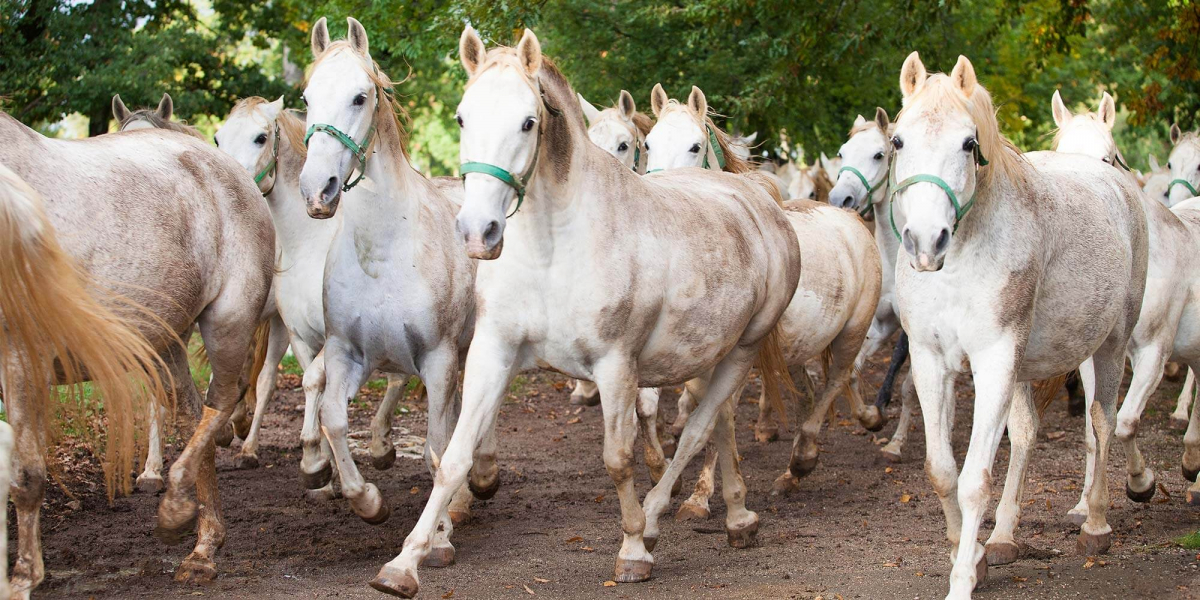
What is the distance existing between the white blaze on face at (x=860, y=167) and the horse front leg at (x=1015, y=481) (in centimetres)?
292

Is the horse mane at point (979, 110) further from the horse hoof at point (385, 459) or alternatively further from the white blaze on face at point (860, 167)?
the horse hoof at point (385, 459)

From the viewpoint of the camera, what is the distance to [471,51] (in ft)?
16.1

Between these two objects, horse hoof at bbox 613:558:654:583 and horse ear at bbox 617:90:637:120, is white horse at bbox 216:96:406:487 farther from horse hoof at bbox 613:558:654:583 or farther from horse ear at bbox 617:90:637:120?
horse ear at bbox 617:90:637:120

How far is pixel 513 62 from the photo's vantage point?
4.82 meters

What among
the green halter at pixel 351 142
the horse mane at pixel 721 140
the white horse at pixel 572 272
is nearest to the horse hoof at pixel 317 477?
the white horse at pixel 572 272

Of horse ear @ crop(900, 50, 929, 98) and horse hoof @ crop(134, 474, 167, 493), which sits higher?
horse ear @ crop(900, 50, 929, 98)

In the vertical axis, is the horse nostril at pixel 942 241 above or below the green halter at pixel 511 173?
below

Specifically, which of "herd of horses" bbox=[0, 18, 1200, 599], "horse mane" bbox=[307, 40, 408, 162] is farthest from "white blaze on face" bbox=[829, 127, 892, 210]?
"horse mane" bbox=[307, 40, 408, 162]

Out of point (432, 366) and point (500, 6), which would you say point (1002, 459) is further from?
point (500, 6)

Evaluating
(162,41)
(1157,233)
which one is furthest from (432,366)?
(162,41)

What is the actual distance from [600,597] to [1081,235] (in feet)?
8.66

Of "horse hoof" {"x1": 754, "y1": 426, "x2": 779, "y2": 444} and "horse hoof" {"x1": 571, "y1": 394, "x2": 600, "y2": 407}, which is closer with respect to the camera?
"horse hoof" {"x1": 754, "y1": 426, "x2": 779, "y2": 444}

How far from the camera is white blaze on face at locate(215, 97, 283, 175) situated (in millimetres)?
6945

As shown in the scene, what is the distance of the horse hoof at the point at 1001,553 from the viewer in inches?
217
